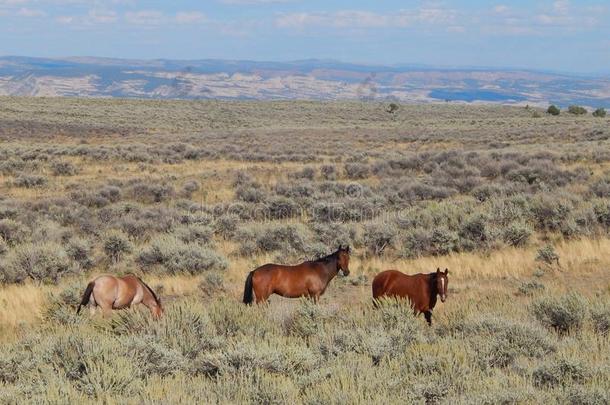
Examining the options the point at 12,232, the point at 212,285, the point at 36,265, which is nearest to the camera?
the point at 212,285

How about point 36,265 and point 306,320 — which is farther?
point 36,265

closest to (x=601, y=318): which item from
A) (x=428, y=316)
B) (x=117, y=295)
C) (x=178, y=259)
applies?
(x=428, y=316)

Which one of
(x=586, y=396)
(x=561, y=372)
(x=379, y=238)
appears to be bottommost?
(x=379, y=238)

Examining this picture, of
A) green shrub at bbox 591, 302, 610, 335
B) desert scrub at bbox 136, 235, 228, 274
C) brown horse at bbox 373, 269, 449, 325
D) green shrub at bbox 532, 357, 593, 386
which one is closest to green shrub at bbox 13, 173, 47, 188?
desert scrub at bbox 136, 235, 228, 274

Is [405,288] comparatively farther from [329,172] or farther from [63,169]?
[63,169]

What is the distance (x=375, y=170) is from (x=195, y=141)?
2434 cm

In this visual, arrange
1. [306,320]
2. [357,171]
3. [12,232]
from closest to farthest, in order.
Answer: [306,320]
[12,232]
[357,171]

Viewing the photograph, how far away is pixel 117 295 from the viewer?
26.8 ft

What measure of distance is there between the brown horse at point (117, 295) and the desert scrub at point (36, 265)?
398 centimetres

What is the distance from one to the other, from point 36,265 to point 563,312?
9.45m

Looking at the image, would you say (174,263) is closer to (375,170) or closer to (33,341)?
(33,341)

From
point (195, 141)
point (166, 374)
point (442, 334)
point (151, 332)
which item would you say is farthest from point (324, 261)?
point (195, 141)

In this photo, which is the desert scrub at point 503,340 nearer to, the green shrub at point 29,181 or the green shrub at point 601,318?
the green shrub at point 601,318

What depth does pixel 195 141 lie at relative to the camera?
4812 centimetres
